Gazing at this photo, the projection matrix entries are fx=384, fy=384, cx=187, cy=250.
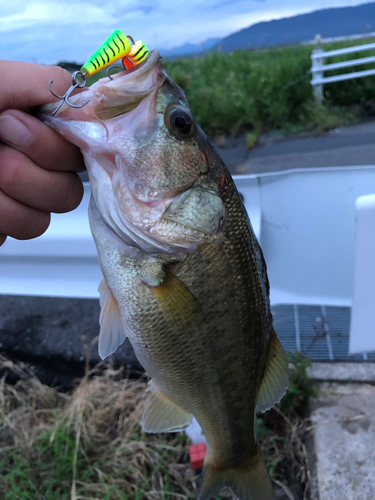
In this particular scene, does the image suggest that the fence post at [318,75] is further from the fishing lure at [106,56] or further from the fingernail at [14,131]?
the fingernail at [14,131]

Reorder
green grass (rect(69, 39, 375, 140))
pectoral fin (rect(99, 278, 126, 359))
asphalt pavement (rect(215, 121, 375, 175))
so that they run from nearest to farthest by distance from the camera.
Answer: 1. pectoral fin (rect(99, 278, 126, 359))
2. asphalt pavement (rect(215, 121, 375, 175))
3. green grass (rect(69, 39, 375, 140))

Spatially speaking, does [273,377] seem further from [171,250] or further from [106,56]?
[106,56]

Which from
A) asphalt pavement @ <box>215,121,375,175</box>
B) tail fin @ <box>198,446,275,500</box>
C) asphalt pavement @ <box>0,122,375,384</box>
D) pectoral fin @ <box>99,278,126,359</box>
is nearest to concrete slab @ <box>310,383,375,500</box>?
tail fin @ <box>198,446,275,500</box>

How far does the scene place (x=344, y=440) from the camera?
6.79 ft

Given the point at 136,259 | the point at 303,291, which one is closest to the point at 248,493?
the point at 136,259

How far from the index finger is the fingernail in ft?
0.19

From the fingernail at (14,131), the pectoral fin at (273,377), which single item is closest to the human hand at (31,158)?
the fingernail at (14,131)

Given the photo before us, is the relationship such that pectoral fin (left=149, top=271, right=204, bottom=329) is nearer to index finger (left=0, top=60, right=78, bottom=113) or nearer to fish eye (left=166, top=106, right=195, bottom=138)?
fish eye (left=166, top=106, right=195, bottom=138)

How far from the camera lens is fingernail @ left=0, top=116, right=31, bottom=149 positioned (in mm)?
959

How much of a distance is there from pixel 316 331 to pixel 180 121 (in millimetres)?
2102

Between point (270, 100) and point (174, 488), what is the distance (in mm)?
5021

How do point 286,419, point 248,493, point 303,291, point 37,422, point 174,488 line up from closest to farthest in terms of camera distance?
point 248,493, point 174,488, point 286,419, point 37,422, point 303,291

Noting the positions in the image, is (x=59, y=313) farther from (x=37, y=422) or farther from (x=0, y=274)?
(x=37, y=422)

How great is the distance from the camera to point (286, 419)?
216cm
